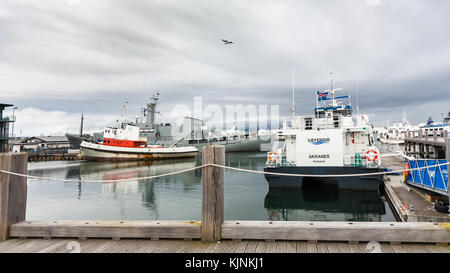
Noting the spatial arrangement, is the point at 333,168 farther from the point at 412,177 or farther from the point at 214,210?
the point at 214,210

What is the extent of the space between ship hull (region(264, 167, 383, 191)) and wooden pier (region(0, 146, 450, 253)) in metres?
9.70

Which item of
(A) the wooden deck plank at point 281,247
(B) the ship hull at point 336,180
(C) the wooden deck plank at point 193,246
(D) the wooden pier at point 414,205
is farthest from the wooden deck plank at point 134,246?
(B) the ship hull at point 336,180

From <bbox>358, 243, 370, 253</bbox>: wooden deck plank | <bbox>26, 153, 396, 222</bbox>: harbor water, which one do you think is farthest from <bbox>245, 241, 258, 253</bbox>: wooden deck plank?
<bbox>26, 153, 396, 222</bbox>: harbor water

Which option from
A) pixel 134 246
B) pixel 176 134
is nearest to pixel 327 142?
pixel 134 246

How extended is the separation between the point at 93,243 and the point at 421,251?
4232mm

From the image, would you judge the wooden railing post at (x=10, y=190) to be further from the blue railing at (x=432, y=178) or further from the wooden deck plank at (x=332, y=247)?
the blue railing at (x=432, y=178)

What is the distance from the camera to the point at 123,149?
39.4 m

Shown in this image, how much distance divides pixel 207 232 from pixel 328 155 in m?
11.3

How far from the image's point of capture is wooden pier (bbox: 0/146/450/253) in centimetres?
288

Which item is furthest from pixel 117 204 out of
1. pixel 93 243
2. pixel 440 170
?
pixel 440 170

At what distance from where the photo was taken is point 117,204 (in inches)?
485

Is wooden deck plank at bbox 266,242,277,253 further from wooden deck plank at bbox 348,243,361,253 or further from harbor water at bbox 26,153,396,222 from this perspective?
harbor water at bbox 26,153,396,222
